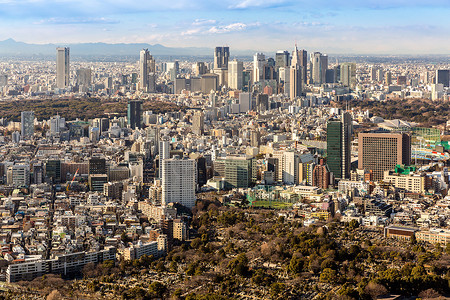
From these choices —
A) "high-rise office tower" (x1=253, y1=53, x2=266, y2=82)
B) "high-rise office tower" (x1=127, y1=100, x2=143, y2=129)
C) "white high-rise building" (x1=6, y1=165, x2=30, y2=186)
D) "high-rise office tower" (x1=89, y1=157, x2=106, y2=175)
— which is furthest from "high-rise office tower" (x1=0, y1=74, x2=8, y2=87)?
"white high-rise building" (x1=6, y1=165, x2=30, y2=186)

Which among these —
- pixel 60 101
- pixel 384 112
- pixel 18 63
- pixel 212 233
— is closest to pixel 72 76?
pixel 18 63

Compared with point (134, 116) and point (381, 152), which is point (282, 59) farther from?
point (381, 152)

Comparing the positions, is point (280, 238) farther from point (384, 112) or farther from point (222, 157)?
point (384, 112)

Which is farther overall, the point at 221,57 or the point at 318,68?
the point at 221,57

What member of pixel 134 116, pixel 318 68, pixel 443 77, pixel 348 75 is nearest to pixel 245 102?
pixel 134 116

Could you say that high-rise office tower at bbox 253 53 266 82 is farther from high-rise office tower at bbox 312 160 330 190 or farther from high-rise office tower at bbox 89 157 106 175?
high-rise office tower at bbox 312 160 330 190

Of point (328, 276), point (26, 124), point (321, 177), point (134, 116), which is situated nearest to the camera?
point (328, 276)
